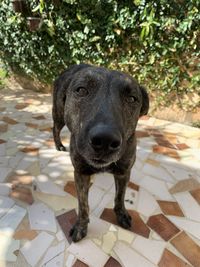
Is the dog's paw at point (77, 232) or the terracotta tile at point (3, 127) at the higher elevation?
the dog's paw at point (77, 232)

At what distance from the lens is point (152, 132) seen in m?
4.91

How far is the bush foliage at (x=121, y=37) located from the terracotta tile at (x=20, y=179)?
9.33 feet

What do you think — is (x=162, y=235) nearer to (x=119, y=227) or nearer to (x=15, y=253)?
(x=119, y=227)

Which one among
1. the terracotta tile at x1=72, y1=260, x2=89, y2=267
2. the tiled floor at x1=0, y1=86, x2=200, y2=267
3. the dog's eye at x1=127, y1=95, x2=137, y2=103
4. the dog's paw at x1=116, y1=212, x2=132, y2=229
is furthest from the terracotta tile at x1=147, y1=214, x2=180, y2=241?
the dog's eye at x1=127, y1=95, x2=137, y2=103

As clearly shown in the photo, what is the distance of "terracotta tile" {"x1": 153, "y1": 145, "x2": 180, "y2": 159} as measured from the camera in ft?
13.8

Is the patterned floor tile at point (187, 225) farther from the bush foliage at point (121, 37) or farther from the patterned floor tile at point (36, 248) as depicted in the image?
the bush foliage at point (121, 37)

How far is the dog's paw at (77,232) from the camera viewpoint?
265cm

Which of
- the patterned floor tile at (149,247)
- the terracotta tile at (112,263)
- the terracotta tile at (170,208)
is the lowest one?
the terracotta tile at (112,263)

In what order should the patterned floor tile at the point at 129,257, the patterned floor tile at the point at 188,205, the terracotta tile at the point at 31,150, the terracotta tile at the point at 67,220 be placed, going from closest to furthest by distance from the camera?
the patterned floor tile at the point at 129,257, the terracotta tile at the point at 67,220, the patterned floor tile at the point at 188,205, the terracotta tile at the point at 31,150

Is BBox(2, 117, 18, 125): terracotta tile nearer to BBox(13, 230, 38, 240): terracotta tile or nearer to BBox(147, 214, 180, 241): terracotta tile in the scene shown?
BBox(13, 230, 38, 240): terracotta tile

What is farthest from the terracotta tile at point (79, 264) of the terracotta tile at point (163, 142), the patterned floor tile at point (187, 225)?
the terracotta tile at point (163, 142)

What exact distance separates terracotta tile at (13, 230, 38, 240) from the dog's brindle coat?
38 cm

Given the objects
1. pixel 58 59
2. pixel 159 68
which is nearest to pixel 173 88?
pixel 159 68

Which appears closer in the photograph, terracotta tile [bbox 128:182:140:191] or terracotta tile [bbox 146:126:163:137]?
terracotta tile [bbox 128:182:140:191]
